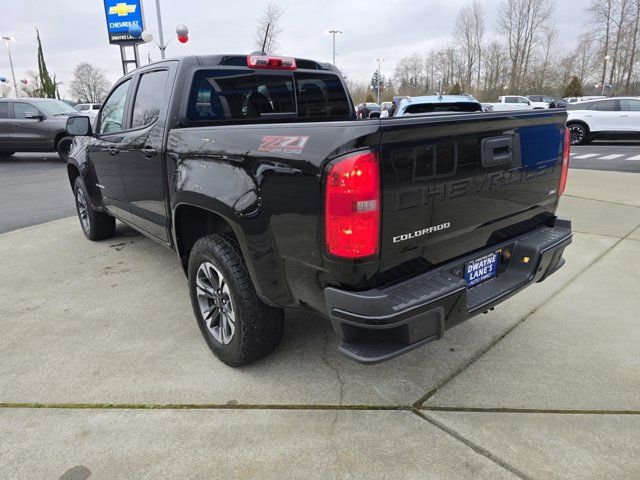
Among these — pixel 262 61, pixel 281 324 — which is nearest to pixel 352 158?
pixel 281 324

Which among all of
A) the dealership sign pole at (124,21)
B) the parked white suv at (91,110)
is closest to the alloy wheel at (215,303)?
the parked white suv at (91,110)

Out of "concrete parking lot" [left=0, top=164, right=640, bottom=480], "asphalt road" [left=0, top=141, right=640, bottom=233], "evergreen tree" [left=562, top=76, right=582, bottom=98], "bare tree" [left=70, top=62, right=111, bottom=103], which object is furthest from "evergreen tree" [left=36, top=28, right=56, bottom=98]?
"concrete parking lot" [left=0, top=164, right=640, bottom=480]

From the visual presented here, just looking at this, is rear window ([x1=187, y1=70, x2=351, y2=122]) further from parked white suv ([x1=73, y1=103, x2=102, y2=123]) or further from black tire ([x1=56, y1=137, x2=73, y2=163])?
black tire ([x1=56, y1=137, x2=73, y2=163])

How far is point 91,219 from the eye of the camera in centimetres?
530

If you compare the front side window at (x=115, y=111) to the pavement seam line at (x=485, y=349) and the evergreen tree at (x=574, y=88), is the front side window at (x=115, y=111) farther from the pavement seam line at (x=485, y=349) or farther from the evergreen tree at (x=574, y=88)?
the evergreen tree at (x=574, y=88)

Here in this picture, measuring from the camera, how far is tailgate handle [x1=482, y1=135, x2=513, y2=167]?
230 centimetres

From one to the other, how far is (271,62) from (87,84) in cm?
8401

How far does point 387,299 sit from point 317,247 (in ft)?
1.20

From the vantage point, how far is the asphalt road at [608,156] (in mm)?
11047

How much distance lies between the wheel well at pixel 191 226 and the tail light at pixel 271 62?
1.20 m

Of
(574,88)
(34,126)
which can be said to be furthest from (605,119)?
(574,88)

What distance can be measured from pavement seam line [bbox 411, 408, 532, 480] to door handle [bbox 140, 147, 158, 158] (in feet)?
7.51

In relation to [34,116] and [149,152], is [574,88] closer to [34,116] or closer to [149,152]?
[34,116]

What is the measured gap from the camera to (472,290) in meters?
2.46
